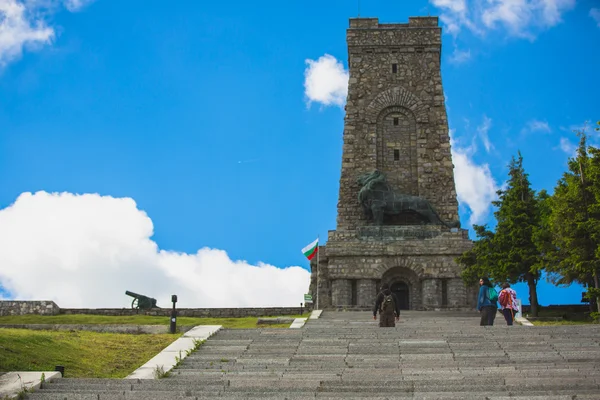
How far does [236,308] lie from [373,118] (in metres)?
10.5

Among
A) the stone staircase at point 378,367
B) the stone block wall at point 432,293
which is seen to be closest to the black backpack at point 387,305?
the stone staircase at point 378,367

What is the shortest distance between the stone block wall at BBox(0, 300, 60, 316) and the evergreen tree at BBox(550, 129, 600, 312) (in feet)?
60.2

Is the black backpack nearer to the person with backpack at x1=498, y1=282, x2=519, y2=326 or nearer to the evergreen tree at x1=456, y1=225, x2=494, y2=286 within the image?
the person with backpack at x1=498, y1=282, x2=519, y2=326

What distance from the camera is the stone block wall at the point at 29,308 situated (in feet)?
104

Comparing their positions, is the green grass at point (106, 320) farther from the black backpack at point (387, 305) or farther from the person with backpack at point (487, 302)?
the person with backpack at point (487, 302)

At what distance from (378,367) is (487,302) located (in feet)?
22.5

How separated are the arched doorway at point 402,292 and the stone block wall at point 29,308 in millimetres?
13126

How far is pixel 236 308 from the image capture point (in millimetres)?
32031

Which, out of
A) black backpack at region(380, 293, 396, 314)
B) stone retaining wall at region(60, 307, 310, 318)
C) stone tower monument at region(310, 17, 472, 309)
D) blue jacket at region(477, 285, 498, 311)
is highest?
stone tower monument at region(310, 17, 472, 309)

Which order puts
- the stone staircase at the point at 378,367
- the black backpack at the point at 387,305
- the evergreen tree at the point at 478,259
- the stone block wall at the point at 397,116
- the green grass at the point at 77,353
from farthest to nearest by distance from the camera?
the stone block wall at the point at 397,116 < the evergreen tree at the point at 478,259 < the black backpack at the point at 387,305 < the green grass at the point at 77,353 < the stone staircase at the point at 378,367

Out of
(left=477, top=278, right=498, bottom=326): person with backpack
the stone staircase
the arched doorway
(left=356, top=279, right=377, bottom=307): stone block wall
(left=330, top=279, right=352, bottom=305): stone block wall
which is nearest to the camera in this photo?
the stone staircase

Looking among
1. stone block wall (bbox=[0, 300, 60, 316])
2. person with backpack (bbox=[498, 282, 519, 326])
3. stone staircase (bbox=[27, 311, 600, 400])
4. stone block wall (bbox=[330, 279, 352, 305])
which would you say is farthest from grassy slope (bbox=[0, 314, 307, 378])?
stone block wall (bbox=[330, 279, 352, 305])

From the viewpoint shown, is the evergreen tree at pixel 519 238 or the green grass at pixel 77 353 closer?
the green grass at pixel 77 353

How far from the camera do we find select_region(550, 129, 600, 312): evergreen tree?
2483cm
